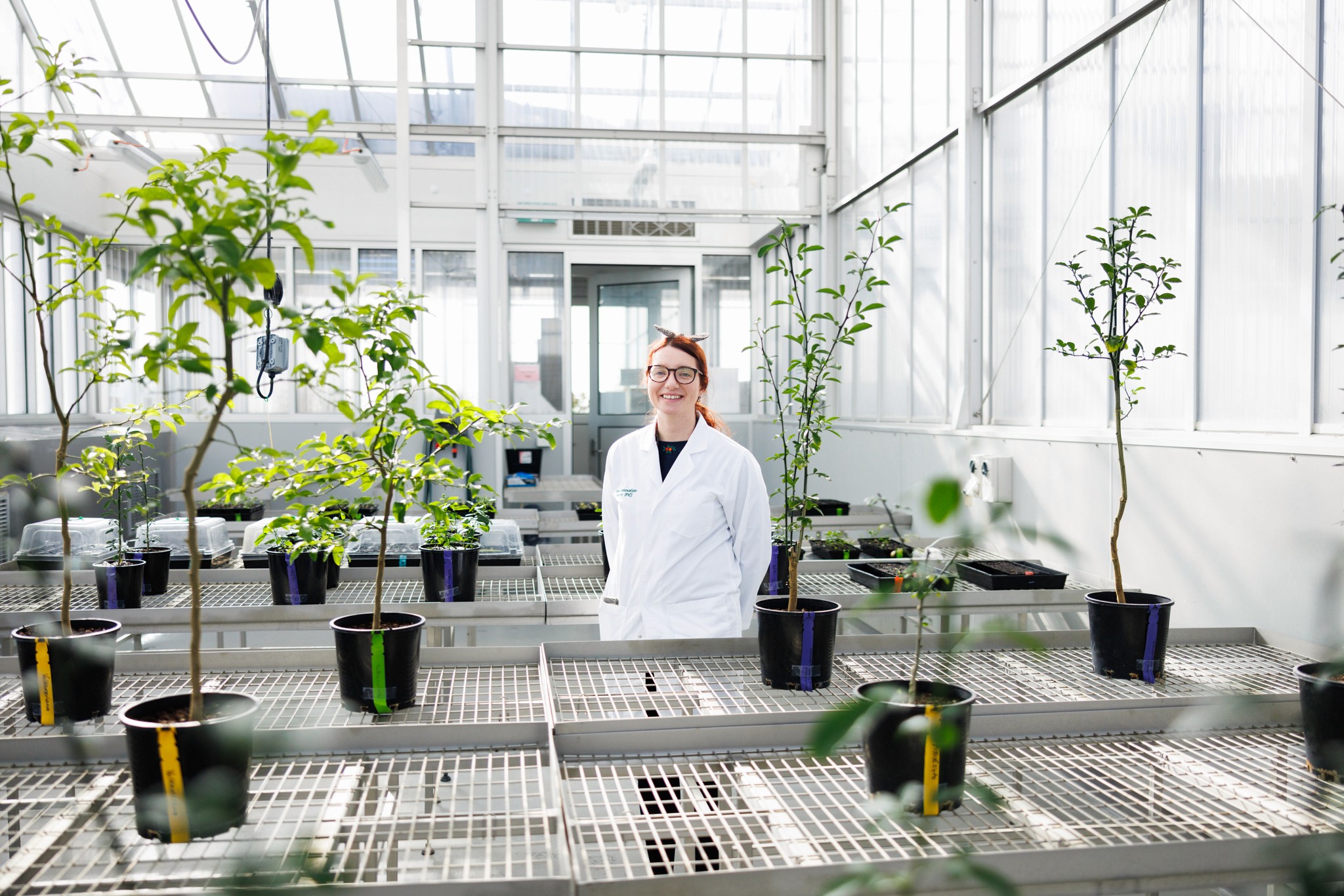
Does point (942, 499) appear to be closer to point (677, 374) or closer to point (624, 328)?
point (677, 374)

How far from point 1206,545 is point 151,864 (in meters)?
2.48

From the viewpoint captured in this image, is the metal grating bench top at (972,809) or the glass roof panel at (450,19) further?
the glass roof panel at (450,19)

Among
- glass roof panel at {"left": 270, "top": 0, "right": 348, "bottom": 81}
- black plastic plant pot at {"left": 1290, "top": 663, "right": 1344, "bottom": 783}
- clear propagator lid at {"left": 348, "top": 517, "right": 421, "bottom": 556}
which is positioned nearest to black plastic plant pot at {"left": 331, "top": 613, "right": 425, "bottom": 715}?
black plastic plant pot at {"left": 1290, "top": 663, "right": 1344, "bottom": 783}

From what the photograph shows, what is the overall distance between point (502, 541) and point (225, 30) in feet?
25.1

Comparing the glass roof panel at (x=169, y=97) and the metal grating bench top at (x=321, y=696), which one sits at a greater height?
the glass roof panel at (x=169, y=97)

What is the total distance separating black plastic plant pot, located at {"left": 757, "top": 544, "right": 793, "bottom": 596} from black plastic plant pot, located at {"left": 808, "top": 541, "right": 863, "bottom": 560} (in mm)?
391

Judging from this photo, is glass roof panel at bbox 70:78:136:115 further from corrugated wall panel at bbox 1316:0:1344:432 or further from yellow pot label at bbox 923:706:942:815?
yellow pot label at bbox 923:706:942:815

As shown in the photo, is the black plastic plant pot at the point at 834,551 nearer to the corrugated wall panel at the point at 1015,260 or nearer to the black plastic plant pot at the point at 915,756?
the corrugated wall panel at the point at 1015,260

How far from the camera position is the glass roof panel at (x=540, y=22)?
6.62 meters

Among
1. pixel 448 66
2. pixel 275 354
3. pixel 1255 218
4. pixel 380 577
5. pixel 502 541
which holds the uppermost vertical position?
pixel 448 66

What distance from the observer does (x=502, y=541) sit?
9.95 ft

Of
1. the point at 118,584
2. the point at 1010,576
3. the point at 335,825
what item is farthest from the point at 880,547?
the point at 335,825

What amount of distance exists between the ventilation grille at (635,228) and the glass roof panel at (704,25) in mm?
1220

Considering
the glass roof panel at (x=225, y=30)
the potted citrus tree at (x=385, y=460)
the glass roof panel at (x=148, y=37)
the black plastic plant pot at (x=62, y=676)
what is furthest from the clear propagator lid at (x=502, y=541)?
the glass roof panel at (x=148, y=37)
